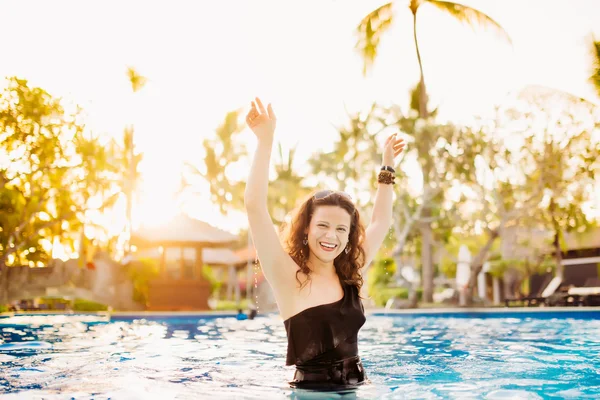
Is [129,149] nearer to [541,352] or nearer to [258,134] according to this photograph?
[541,352]

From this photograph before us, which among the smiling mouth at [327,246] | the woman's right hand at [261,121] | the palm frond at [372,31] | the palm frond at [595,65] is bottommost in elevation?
the smiling mouth at [327,246]

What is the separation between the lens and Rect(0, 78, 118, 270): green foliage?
889 inches

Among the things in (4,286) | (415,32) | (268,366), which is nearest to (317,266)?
(268,366)

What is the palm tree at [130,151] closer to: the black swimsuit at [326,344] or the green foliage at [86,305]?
the green foliage at [86,305]

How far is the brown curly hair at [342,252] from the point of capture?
353cm

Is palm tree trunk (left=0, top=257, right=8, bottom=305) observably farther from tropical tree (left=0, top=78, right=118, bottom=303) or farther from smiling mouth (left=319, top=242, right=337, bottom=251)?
smiling mouth (left=319, top=242, right=337, bottom=251)

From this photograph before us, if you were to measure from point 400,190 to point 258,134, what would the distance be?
1956cm

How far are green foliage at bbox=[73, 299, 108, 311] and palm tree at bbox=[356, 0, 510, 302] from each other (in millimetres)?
10774

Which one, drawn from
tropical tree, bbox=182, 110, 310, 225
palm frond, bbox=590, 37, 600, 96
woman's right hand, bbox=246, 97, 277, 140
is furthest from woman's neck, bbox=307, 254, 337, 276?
tropical tree, bbox=182, 110, 310, 225

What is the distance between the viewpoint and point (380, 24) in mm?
23469

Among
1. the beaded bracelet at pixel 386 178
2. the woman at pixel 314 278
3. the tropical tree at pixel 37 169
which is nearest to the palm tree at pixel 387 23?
the tropical tree at pixel 37 169

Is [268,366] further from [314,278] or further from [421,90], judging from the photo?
[421,90]

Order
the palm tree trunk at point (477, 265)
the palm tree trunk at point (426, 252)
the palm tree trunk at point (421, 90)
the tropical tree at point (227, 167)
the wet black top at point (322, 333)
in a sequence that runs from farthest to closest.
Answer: the tropical tree at point (227, 167) → the palm tree trunk at point (421, 90) → the palm tree trunk at point (426, 252) → the palm tree trunk at point (477, 265) → the wet black top at point (322, 333)

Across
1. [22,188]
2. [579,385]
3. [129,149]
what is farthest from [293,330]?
[129,149]
